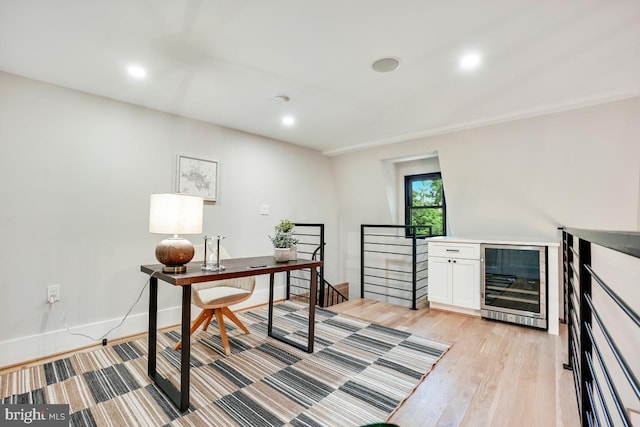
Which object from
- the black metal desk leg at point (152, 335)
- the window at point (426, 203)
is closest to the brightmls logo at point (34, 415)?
the black metal desk leg at point (152, 335)

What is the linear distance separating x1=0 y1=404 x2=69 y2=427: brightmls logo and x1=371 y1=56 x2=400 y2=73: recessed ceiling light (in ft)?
9.36

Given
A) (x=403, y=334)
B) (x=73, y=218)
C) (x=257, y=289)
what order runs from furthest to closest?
(x=257, y=289) < (x=403, y=334) < (x=73, y=218)

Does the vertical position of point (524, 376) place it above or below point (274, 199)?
below

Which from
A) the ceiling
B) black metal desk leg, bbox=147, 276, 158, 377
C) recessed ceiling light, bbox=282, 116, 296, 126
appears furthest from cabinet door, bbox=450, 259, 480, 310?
black metal desk leg, bbox=147, 276, 158, 377

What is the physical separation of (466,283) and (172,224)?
310 centimetres

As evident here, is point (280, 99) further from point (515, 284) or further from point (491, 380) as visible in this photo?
point (515, 284)

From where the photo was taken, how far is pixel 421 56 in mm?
2018

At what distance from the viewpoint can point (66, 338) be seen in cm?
255

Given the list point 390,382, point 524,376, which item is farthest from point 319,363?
point 524,376

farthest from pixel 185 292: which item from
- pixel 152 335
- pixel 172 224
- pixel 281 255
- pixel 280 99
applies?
pixel 280 99

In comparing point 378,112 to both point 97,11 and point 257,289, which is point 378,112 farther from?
point 257,289

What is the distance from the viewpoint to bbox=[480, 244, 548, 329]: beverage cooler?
298 centimetres

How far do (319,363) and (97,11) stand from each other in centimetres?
264

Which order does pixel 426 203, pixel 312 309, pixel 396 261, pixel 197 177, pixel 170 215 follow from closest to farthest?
pixel 170 215 → pixel 312 309 → pixel 197 177 → pixel 426 203 → pixel 396 261
